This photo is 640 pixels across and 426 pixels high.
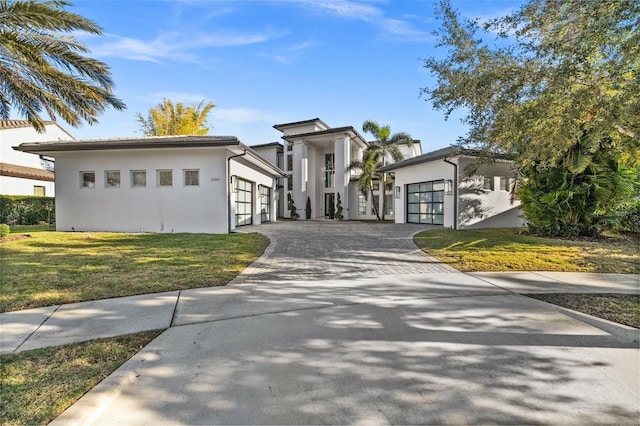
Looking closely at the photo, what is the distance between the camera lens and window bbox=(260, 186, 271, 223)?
21.5m

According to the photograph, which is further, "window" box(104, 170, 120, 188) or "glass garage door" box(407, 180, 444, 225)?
"glass garage door" box(407, 180, 444, 225)

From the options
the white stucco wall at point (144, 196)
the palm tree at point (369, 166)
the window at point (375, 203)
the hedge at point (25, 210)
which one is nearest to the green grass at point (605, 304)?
the white stucco wall at point (144, 196)

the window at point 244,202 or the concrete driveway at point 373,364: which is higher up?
the window at point 244,202

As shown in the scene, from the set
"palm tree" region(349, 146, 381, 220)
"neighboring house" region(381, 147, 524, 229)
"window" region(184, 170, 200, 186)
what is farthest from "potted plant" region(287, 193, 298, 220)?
"window" region(184, 170, 200, 186)

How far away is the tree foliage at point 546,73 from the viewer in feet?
17.8

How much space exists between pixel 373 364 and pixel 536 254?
7.68 metres

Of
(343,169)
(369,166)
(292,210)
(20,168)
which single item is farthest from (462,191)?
(20,168)

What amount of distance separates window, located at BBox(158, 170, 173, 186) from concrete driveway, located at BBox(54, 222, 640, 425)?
35.2 ft

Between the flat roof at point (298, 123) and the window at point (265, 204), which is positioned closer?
the window at point (265, 204)

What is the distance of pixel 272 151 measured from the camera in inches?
1336

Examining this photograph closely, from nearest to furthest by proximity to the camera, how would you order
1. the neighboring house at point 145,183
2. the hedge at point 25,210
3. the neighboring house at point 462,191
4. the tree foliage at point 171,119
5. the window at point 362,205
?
the neighboring house at point 145,183, the neighboring house at point 462,191, the hedge at point 25,210, the window at point 362,205, the tree foliage at point 171,119

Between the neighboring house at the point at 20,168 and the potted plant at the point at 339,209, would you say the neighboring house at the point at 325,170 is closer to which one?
the potted plant at the point at 339,209

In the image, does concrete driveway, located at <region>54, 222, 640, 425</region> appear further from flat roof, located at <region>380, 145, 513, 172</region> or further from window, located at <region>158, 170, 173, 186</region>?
window, located at <region>158, 170, 173, 186</region>

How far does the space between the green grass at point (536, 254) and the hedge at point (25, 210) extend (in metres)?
22.3
